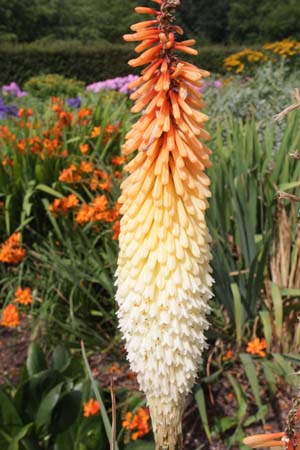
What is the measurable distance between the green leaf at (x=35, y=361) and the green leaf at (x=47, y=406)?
240 millimetres

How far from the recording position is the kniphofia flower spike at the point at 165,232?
1.39m

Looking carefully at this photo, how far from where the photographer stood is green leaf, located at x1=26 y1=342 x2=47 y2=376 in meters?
2.61

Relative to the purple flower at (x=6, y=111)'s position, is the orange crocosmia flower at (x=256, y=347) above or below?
below

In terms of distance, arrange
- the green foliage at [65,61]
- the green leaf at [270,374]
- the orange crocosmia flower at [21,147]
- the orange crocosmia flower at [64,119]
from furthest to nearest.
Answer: the green foliage at [65,61] < the orange crocosmia flower at [64,119] < the orange crocosmia flower at [21,147] < the green leaf at [270,374]

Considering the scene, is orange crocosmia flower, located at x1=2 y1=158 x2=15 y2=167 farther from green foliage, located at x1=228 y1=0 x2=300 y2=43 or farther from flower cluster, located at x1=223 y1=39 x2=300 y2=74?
green foliage, located at x1=228 y1=0 x2=300 y2=43

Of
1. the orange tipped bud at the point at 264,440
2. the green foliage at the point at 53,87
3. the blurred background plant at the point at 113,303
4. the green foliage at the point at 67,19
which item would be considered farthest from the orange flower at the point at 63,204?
the green foliage at the point at 67,19

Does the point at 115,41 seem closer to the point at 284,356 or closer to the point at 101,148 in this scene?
the point at 101,148

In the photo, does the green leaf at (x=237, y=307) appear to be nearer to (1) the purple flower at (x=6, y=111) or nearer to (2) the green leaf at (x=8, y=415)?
(2) the green leaf at (x=8, y=415)

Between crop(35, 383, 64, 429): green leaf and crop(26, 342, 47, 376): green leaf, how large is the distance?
24cm

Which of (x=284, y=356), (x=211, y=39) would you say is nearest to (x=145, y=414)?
(x=284, y=356)

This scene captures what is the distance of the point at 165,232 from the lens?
1458 mm

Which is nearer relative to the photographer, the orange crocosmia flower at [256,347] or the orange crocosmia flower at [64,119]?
the orange crocosmia flower at [256,347]

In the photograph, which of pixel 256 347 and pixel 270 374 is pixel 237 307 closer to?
pixel 256 347

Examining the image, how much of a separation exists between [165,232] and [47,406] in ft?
4.12
